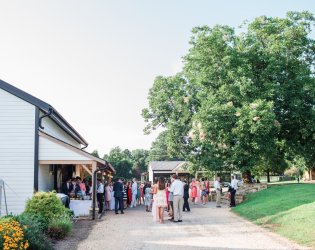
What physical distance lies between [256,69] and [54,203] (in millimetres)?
18685

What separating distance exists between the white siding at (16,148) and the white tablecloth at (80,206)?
1879mm

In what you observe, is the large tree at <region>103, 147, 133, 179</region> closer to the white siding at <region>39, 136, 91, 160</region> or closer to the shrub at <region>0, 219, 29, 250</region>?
the white siding at <region>39, 136, 91, 160</region>

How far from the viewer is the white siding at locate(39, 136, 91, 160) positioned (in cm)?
1311

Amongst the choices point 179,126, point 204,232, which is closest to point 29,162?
point 204,232

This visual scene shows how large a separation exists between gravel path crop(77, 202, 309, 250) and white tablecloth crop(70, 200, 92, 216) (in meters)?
1.85

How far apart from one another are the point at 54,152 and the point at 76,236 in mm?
4774

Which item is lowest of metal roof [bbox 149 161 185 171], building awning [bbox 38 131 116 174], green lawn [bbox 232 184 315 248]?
green lawn [bbox 232 184 315 248]

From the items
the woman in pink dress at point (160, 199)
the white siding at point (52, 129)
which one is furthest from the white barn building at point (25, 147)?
the woman in pink dress at point (160, 199)

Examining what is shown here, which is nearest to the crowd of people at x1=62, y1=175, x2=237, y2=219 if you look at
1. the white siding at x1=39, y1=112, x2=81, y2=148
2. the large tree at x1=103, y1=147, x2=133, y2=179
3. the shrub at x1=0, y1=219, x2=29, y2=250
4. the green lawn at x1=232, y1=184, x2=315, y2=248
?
the white siding at x1=39, y1=112, x2=81, y2=148

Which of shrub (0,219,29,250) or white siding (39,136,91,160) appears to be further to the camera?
white siding (39,136,91,160)

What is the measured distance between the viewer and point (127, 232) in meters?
9.95

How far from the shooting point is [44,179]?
13789 millimetres

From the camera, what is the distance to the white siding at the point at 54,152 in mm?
13109

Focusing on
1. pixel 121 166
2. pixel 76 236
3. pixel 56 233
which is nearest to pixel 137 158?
pixel 121 166
